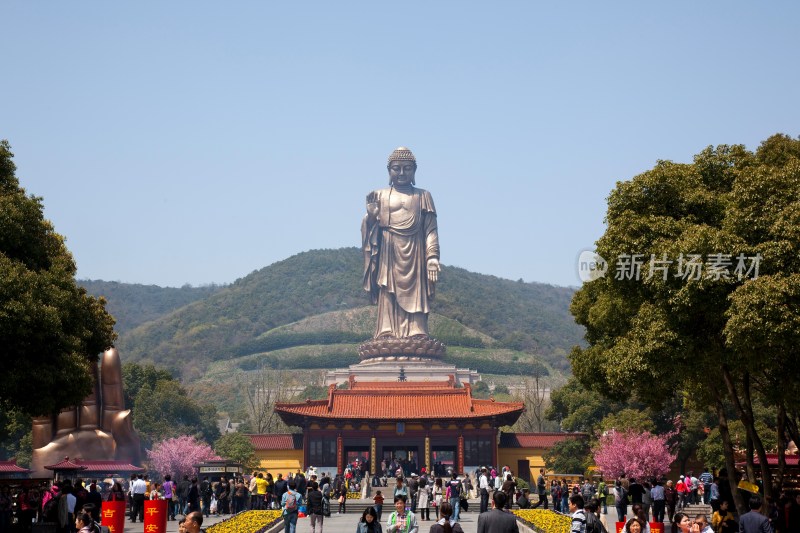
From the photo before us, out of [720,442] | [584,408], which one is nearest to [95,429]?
[584,408]

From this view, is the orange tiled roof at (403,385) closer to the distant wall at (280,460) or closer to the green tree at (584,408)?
the distant wall at (280,460)

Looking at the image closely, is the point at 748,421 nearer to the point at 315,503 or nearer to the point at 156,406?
the point at 315,503

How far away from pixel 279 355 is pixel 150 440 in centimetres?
7401

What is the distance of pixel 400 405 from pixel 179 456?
1110 centimetres

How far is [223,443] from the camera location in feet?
176

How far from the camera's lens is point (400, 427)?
4694 cm

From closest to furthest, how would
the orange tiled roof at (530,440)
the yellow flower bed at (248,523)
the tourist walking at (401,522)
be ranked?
the tourist walking at (401,522) < the yellow flower bed at (248,523) < the orange tiled roof at (530,440)

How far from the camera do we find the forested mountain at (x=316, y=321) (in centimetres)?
14200

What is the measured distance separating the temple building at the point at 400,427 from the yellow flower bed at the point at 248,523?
2203cm

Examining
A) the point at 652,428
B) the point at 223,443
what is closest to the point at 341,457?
the point at 223,443

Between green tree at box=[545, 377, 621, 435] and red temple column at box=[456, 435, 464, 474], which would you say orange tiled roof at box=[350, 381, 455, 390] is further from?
green tree at box=[545, 377, 621, 435]

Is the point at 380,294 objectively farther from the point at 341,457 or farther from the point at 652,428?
the point at 652,428

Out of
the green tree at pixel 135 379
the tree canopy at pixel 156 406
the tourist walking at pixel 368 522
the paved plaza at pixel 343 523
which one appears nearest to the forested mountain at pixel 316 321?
the tree canopy at pixel 156 406

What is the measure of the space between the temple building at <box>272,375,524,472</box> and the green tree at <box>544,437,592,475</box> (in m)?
2.25
